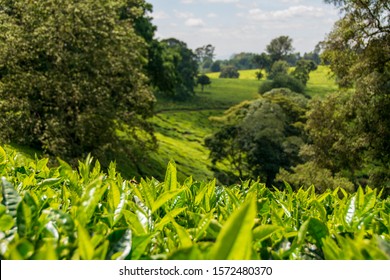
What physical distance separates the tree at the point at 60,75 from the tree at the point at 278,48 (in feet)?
355

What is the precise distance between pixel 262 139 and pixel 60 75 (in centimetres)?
2139

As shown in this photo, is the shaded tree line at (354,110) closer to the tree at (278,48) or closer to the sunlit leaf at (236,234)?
the sunlit leaf at (236,234)

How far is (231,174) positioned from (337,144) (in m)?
20.8

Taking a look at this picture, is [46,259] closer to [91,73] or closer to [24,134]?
[24,134]

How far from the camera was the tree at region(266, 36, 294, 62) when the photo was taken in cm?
12350

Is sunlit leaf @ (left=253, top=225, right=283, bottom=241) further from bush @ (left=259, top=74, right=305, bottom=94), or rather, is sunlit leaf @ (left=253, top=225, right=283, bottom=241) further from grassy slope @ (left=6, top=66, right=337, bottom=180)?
bush @ (left=259, top=74, right=305, bottom=94)

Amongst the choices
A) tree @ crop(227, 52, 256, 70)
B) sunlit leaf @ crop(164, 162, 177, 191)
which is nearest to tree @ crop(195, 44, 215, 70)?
tree @ crop(227, 52, 256, 70)

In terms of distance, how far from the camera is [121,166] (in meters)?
25.7

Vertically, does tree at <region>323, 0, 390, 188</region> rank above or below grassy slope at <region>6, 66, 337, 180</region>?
above

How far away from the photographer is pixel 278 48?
124 metres

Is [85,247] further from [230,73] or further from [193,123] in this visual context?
[230,73]

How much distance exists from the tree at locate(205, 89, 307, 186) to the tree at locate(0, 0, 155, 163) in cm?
1790

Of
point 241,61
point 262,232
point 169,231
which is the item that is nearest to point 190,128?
point 169,231

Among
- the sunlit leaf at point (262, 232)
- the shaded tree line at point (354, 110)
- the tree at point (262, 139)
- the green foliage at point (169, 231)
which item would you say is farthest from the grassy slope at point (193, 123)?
the sunlit leaf at point (262, 232)
